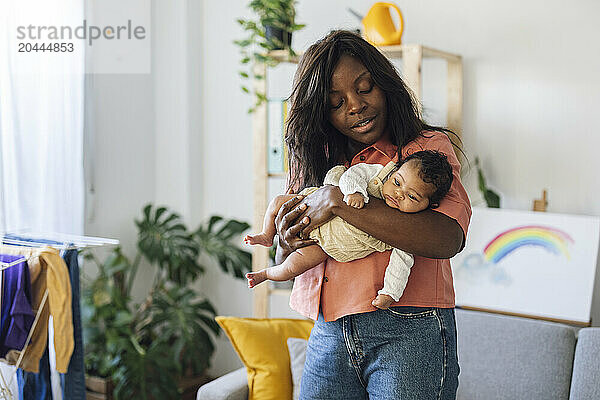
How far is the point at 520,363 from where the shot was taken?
2.19 metres

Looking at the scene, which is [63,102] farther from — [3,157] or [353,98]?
[353,98]

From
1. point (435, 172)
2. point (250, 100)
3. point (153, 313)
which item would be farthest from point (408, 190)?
point (153, 313)

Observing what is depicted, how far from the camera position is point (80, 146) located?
2.91 meters

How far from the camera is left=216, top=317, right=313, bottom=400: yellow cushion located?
7.29ft

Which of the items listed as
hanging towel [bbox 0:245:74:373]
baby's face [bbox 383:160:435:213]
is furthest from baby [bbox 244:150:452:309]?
hanging towel [bbox 0:245:74:373]

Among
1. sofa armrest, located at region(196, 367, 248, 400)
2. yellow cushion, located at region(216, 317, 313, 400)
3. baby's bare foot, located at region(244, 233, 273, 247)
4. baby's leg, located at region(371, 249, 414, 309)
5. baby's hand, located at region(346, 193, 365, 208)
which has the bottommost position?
sofa armrest, located at region(196, 367, 248, 400)

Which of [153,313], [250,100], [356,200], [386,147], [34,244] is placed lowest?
[153,313]

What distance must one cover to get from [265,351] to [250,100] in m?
1.51

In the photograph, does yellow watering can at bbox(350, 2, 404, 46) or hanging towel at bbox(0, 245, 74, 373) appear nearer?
hanging towel at bbox(0, 245, 74, 373)

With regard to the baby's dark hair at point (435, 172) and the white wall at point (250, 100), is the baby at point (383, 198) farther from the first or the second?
the white wall at point (250, 100)

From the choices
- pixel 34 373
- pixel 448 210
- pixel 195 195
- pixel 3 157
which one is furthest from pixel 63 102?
pixel 448 210

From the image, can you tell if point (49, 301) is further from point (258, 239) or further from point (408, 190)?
point (408, 190)

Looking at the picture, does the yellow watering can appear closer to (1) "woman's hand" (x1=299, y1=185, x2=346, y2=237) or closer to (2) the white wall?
(2) the white wall

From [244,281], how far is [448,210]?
2.28 m
